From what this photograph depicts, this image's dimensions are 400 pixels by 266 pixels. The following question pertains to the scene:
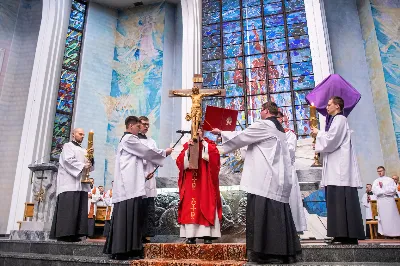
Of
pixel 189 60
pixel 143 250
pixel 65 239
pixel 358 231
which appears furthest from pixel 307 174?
pixel 189 60

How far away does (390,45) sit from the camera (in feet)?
30.5

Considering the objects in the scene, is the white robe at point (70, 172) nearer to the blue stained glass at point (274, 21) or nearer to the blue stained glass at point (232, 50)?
the blue stained glass at point (232, 50)

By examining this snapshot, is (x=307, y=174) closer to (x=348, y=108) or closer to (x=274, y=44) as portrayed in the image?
(x=348, y=108)

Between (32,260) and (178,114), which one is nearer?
(32,260)

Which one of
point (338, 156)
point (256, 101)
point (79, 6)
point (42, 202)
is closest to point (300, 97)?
point (256, 101)

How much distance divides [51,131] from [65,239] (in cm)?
544

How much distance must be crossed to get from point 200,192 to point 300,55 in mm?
7755

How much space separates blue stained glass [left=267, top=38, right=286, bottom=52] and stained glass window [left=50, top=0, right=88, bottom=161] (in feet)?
20.2

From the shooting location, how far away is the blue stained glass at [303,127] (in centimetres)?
965

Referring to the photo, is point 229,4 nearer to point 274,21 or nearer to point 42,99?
point 274,21

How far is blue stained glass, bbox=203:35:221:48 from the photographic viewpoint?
11.5 metres

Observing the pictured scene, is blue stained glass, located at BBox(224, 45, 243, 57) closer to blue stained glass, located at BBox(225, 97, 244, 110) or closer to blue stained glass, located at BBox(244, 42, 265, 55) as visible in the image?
blue stained glass, located at BBox(244, 42, 265, 55)

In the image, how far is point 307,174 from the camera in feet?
15.6

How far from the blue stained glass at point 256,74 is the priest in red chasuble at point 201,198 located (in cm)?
673
